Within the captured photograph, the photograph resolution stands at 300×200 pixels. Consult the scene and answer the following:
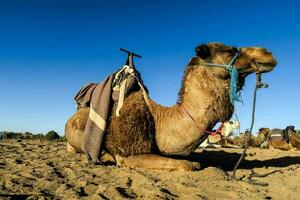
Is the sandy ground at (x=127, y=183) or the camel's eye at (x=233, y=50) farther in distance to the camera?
the camel's eye at (x=233, y=50)

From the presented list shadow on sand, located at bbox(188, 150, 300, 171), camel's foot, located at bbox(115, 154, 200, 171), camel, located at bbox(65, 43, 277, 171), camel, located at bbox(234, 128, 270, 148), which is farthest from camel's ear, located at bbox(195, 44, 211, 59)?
camel, located at bbox(234, 128, 270, 148)

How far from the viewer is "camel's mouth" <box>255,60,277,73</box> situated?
6.30 meters

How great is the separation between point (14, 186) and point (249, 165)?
4953 millimetres

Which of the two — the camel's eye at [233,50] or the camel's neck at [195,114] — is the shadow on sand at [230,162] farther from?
the camel's eye at [233,50]

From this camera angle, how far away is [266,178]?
6.31 metres

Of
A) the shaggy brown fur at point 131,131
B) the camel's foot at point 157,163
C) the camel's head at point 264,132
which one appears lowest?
the camel's foot at point 157,163

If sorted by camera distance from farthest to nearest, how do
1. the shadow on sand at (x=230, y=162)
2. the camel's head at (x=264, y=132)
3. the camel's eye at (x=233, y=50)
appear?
the camel's head at (x=264, y=132) → the shadow on sand at (x=230, y=162) → the camel's eye at (x=233, y=50)

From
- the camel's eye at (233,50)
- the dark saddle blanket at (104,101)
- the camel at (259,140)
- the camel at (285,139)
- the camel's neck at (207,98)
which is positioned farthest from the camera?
the camel at (259,140)

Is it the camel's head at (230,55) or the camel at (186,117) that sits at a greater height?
the camel's head at (230,55)

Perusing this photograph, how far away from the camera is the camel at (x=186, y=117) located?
6250 millimetres

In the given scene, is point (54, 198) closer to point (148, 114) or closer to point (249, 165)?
point (148, 114)

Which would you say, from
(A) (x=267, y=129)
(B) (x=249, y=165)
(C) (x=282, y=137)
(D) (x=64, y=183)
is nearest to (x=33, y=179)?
(D) (x=64, y=183)

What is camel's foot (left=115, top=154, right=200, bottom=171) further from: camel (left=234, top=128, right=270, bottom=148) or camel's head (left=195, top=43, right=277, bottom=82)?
camel (left=234, top=128, right=270, bottom=148)

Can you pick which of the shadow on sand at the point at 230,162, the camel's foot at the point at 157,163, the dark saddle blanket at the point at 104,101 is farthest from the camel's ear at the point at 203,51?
the shadow on sand at the point at 230,162
